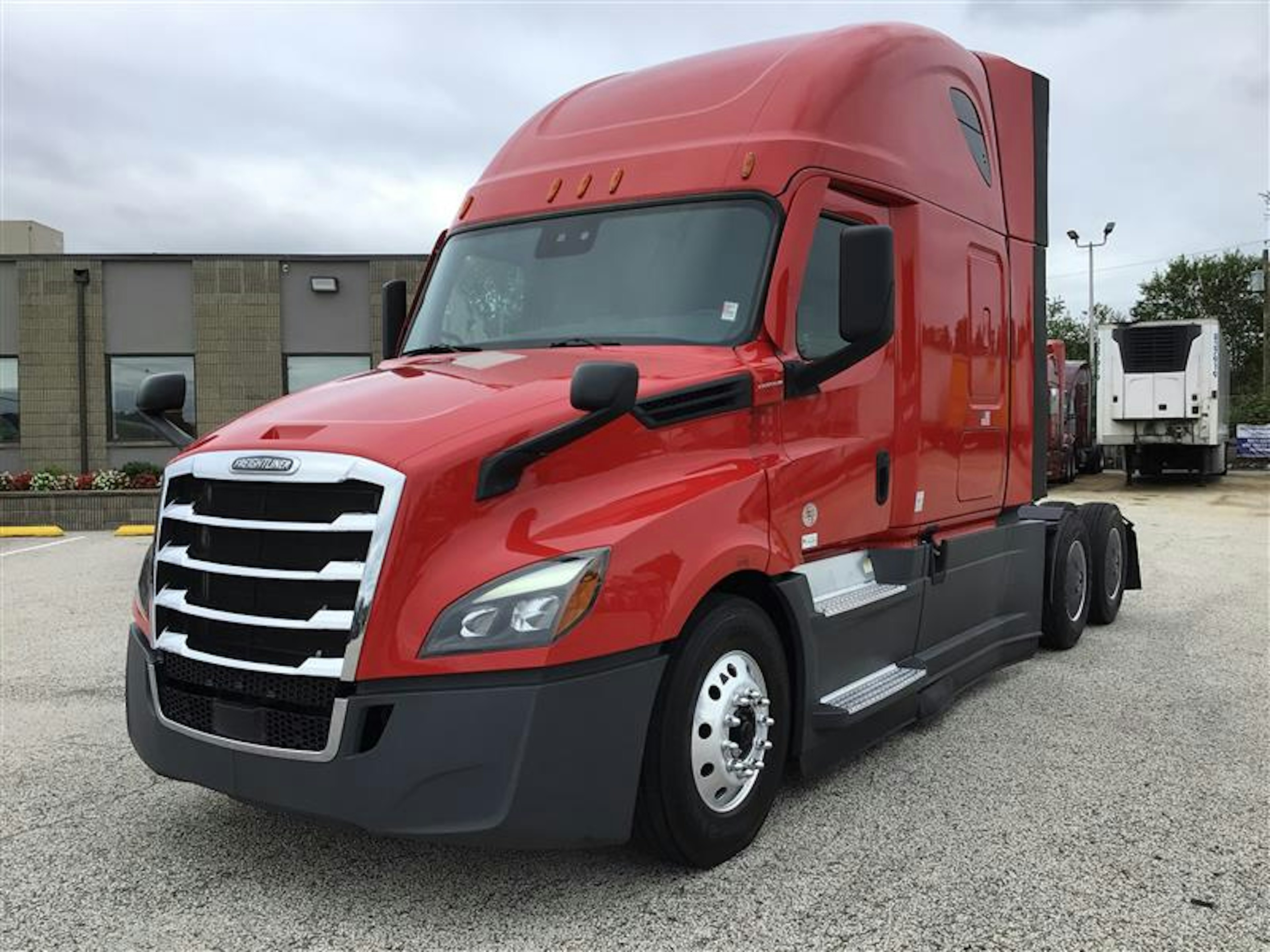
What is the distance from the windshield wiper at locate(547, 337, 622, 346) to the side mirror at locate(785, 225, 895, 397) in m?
0.67

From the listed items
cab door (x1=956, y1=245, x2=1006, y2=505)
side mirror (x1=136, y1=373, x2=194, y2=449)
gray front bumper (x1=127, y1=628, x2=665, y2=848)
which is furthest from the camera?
cab door (x1=956, y1=245, x2=1006, y2=505)

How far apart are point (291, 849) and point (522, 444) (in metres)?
1.80

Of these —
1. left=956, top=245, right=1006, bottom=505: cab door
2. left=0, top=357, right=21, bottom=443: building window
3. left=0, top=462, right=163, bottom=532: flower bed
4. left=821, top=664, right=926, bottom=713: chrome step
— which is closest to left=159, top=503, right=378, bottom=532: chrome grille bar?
left=821, top=664, right=926, bottom=713: chrome step

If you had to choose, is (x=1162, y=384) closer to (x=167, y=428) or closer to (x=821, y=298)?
(x=821, y=298)

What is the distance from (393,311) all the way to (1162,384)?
67.8ft

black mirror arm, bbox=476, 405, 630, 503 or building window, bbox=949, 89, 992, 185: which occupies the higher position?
building window, bbox=949, 89, 992, 185

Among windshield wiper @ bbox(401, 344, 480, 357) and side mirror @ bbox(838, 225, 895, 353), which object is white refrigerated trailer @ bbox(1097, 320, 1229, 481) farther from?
windshield wiper @ bbox(401, 344, 480, 357)

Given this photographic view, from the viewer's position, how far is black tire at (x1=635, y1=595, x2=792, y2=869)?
336 cm

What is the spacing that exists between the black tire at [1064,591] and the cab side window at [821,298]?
3.31m

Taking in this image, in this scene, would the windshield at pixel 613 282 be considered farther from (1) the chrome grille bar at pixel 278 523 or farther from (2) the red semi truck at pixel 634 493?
(1) the chrome grille bar at pixel 278 523

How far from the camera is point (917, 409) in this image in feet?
16.3

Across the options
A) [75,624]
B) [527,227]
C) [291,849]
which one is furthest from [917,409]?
[75,624]

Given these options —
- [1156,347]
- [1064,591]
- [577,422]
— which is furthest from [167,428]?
[1156,347]

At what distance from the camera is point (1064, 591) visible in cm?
698
